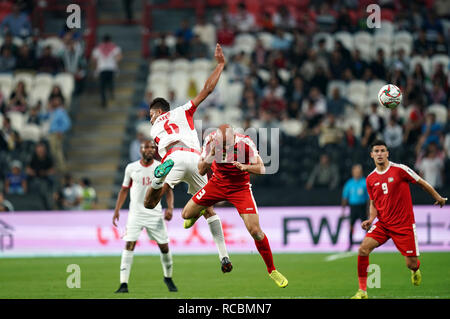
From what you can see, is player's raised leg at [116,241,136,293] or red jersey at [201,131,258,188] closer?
red jersey at [201,131,258,188]

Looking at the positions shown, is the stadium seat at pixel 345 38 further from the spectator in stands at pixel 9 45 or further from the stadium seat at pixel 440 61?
the spectator in stands at pixel 9 45

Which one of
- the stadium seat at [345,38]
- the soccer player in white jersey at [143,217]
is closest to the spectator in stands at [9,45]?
the stadium seat at [345,38]

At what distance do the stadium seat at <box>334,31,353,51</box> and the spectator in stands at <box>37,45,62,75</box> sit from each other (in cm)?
865

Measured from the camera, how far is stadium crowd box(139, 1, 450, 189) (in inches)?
776

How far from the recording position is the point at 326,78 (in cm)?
2247

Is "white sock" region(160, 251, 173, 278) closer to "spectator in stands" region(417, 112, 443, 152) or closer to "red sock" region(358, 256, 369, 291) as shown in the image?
"red sock" region(358, 256, 369, 291)

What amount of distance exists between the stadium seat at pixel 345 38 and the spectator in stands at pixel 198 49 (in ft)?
13.3

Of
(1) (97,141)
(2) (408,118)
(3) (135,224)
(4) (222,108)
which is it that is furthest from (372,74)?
(3) (135,224)

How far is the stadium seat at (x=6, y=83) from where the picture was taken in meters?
24.0

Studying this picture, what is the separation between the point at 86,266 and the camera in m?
16.5

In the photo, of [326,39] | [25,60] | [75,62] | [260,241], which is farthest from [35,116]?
[260,241]

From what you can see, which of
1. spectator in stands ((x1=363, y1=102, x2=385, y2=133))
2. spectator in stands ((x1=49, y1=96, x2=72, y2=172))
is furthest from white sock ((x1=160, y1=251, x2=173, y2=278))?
spectator in stands ((x1=49, y1=96, x2=72, y2=172))

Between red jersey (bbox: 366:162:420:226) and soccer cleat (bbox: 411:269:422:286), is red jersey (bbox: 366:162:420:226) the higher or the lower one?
the higher one

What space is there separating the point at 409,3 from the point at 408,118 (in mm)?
6375
